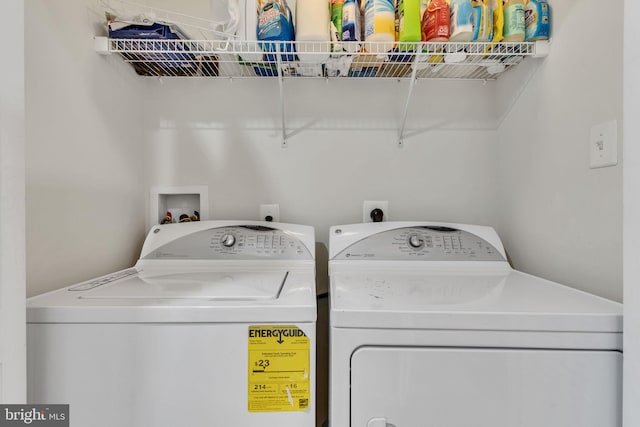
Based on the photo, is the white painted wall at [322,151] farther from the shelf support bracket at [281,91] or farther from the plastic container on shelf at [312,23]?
the plastic container on shelf at [312,23]

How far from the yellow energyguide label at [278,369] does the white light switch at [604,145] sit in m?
0.98

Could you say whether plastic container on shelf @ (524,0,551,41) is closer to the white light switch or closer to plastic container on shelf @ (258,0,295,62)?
the white light switch

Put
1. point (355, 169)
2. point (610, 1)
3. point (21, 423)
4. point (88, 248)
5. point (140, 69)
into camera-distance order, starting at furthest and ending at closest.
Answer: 1. point (355, 169)
2. point (140, 69)
3. point (88, 248)
4. point (610, 1)
5. point (21, 423)

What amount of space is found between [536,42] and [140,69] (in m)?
1.63

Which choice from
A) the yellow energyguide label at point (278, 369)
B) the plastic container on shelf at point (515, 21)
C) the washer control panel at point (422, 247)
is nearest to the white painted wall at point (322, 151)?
the plastic container on shelf at point (515, 21)

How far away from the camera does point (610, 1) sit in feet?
3.15

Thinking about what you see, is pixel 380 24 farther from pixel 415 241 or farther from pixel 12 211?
pixel 12 211

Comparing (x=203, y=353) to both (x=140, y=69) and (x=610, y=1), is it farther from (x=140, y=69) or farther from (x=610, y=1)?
(x=610, y=1)

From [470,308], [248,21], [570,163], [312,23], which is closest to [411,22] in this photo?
[312,23]

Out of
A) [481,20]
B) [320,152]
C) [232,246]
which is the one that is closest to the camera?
[481,20]

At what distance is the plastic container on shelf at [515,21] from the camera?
123cm

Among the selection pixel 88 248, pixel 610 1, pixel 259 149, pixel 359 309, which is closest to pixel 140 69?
pixel 259 149

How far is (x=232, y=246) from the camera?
52.7 inches

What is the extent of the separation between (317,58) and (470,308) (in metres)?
1.02
